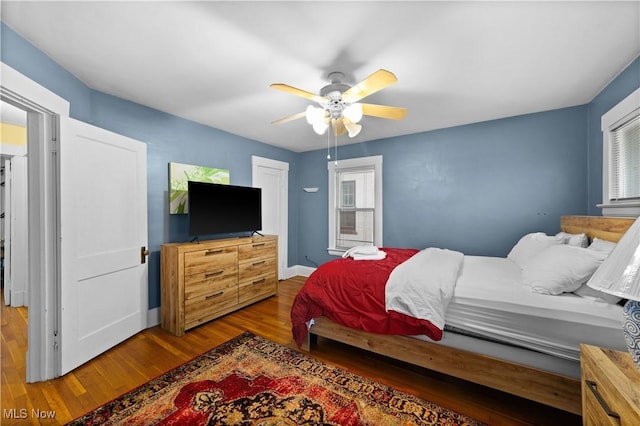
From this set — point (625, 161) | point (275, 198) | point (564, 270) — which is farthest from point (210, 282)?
point (625, 161)

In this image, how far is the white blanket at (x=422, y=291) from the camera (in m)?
1.81

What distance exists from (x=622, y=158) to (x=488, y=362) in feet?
7.44

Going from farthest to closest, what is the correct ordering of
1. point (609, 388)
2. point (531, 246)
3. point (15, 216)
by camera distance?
1. point (15, 216)
2. point (531, 246)
3. point (609, 388)

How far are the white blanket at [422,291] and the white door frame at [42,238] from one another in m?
2.60

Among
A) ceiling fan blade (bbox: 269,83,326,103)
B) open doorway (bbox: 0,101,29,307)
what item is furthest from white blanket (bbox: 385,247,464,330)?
open doorway (bbox: 0,101,29,307)

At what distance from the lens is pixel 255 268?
3.48 m

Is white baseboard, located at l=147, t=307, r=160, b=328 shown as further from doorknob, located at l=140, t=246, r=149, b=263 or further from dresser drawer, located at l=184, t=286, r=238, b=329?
doorknob, located at l=140, t=246, r=149, b=263

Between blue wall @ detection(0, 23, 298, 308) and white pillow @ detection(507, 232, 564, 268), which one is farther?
white pillow @ detection(507, 232, 564, 268)

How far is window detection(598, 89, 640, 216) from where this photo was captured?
203cm

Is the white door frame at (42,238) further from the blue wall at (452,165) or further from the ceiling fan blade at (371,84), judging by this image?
the ceiling fan blade at (371,84)

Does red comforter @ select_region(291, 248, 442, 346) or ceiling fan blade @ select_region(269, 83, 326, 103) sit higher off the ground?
ceiling fan blade @ select_region(269, 83, 326, 103)

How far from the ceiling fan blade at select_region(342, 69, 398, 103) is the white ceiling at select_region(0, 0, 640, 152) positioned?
24 cm

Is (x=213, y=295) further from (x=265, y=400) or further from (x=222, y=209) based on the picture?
(x=265, y=400)

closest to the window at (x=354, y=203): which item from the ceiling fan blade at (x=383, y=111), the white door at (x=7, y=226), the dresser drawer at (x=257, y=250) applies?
the dresser drawer at (x=257, y=250)
